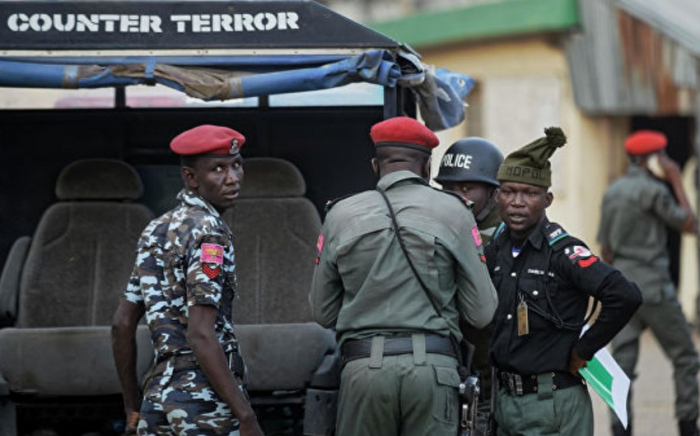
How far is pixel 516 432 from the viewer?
6320 mm

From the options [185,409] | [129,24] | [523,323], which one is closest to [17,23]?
[129,24]

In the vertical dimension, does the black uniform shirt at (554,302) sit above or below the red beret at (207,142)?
below

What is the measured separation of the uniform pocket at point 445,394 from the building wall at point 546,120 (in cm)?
1160

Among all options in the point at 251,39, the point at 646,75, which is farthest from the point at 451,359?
the point at 646,75

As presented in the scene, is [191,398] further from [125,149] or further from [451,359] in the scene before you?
[125,149]

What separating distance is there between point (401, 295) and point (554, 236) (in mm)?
851

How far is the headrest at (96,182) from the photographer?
7691 mm

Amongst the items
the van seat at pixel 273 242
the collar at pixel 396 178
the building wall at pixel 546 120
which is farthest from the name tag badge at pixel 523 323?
the building wall at pixel 546 120

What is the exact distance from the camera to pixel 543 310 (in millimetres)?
6293

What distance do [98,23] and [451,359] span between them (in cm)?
227

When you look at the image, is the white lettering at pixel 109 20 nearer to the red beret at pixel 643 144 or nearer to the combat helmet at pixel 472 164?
the combat helmet at pixel 472 164

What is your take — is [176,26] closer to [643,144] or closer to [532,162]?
[532,162]

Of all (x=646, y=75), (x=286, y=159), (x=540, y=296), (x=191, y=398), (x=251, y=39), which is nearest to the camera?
(x=191, y=398)

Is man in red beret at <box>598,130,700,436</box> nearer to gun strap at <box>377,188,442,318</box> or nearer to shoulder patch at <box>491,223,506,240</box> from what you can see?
shoulder patch at <box>491,223,506,240</box>
